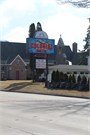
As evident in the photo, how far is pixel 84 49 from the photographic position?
246 feet

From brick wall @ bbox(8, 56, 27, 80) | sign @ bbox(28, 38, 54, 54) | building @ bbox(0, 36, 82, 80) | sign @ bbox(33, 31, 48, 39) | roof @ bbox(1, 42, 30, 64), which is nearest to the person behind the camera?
sign @ bbox(28, 38, 54, 54)

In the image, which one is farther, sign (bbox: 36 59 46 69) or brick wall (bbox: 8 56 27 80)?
brick wall (bbox: 8 56 27 80)

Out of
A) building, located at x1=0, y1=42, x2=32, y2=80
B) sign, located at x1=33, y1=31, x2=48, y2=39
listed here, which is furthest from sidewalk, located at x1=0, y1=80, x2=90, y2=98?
building, located at x1=0, y1=42, x2=32, y2=80

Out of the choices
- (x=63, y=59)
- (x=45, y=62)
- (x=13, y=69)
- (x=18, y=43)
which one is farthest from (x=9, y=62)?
(x=45, y=62)

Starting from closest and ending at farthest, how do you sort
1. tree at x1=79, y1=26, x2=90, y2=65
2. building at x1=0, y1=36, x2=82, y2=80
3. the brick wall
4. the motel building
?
the motel building, the brick wall, building at x1=0, y1=36, x2=82, y2=80, tree at x1=79, y1=26, x2=90, y2=65

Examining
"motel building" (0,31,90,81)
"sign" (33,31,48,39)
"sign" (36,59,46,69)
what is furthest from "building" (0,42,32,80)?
"sign" (36,59,46,69)

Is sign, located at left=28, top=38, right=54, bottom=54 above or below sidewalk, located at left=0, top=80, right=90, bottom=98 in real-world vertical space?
above

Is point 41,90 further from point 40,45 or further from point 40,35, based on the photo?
point 40,35

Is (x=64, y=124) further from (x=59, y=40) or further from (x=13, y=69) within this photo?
(x=59, y=40)

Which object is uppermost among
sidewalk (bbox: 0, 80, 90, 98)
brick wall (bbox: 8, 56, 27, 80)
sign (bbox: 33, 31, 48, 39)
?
sign (bbox: 33, 31, 48, 39)

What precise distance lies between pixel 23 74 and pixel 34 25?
1495 cm

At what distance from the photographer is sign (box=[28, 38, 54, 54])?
1641 inches

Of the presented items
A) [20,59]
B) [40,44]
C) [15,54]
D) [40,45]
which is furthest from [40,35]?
[15,54]

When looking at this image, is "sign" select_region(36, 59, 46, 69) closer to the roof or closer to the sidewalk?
the sidewalk
